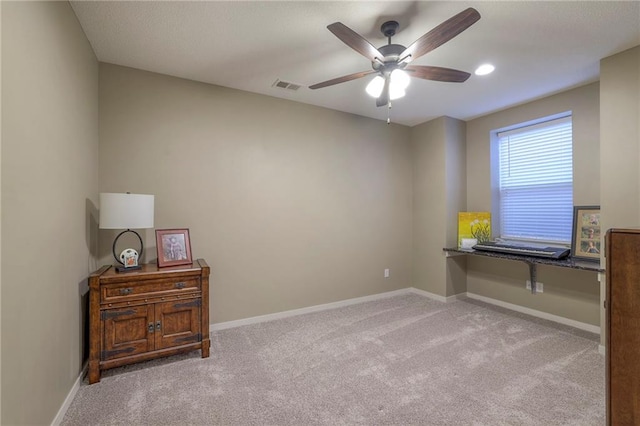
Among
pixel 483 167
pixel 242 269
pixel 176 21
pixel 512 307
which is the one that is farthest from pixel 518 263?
pixel 176 21

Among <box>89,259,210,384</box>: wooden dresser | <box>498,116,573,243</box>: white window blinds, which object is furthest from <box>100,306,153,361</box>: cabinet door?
<box>498,116,573,243</box>: white window blinds

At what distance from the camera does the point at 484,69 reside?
276 cm

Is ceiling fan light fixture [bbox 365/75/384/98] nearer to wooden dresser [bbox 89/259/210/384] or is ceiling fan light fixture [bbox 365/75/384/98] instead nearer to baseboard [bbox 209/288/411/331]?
wooden dresser [bbox 89/259/210/384]

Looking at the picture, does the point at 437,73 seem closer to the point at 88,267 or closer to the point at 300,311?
the point at 300,311

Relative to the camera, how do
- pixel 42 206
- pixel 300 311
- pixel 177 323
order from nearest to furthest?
pixel 42 206
pixel 177 323
pixel 300 311

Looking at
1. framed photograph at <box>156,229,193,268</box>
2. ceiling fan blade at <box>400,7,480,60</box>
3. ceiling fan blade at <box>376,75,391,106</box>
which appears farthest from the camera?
framed photograph at <box>156,229,193,268</box>

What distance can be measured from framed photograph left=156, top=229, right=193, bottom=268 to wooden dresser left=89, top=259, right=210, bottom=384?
0.34ft

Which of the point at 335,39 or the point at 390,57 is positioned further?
the point at 335,39

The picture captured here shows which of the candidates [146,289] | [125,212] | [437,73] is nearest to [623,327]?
[437,73]

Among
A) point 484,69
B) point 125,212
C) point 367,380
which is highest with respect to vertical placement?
point 484,69

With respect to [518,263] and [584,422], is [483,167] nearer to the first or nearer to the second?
[518,263]

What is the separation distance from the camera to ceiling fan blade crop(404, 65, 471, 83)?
6.90 ft

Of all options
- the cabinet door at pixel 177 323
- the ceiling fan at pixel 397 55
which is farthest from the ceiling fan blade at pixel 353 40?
the cabinet door at pixel 177 323

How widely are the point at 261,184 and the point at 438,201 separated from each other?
2508 mm
